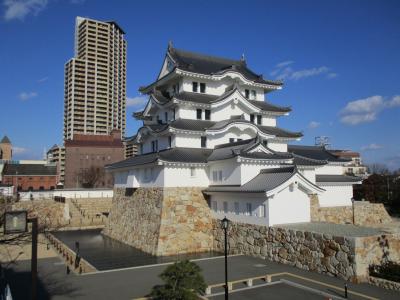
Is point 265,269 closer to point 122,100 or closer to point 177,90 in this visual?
point 177,90

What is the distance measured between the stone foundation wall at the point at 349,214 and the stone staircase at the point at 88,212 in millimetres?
25155

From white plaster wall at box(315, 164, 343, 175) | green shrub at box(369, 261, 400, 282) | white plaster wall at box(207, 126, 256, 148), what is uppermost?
white plaster wall at box(207, 126, 256, 148)

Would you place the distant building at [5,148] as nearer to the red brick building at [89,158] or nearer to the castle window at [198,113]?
the red brick building at [89,158]

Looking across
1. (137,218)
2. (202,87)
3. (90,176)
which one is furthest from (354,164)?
(137,218)

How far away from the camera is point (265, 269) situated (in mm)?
17984

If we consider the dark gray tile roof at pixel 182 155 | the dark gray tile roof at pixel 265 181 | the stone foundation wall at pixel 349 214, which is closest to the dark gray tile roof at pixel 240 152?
the dark gray tile roof at pixel 182 155

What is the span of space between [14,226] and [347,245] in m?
13.8

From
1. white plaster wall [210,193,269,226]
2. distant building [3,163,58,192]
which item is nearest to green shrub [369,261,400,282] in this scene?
white plaster wall [210,193,269,226]

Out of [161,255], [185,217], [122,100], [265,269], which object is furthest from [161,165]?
[122,100]

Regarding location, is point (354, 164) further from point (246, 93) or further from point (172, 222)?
point (172, 222)

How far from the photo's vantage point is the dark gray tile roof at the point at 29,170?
228ft

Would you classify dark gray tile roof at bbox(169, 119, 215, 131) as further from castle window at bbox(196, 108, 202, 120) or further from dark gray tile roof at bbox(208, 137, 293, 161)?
dark gray tile roof at bbox(208, 137, 293, 161)

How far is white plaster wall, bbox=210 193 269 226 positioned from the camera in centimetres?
2070

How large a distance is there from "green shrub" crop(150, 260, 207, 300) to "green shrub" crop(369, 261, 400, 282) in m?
8.54
